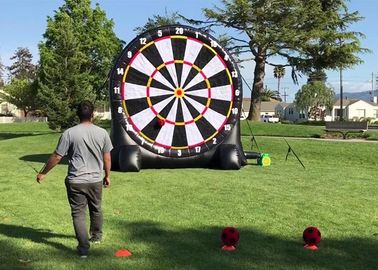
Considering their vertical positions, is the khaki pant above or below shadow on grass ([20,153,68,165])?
above

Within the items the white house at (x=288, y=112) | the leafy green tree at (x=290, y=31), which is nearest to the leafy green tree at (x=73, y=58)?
the leafy green tree at (x=290, y=31)

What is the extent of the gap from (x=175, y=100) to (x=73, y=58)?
2015cm

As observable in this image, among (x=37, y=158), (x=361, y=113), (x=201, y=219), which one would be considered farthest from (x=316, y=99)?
(x=201, y=219)

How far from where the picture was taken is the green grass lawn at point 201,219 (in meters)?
5.62

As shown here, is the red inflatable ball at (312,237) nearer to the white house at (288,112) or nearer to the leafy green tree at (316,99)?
the leafy green tree at (316,99)

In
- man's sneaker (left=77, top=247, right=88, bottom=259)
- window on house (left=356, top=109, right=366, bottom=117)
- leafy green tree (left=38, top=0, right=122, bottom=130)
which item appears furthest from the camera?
window on house (left=356, top=109, right=366, bottom=117)

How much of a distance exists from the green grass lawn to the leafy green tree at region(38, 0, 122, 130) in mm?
18133

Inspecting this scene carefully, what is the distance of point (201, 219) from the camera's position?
7.55 meters

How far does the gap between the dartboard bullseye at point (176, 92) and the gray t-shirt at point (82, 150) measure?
7.31 meters

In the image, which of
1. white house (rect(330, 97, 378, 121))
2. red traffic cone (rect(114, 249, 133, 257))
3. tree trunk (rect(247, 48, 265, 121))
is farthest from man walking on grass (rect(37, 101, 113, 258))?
white house (rect(330, 97, 378, 121))

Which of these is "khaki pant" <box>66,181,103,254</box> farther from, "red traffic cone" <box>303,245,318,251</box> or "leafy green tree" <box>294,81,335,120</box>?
"leafy green tree" <box>294,81,335,120</box>

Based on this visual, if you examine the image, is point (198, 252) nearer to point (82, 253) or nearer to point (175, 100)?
point (82, 253)

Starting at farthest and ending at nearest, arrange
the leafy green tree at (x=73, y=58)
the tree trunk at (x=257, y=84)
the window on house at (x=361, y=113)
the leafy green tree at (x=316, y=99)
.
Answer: the window on house at (x=361, y=113)
the leafy green tree at (x=316, y=99)
the tree trunk at (x=257, y=84)
the leafy green tree at (x=73, y=58)

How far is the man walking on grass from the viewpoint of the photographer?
18.6ft
